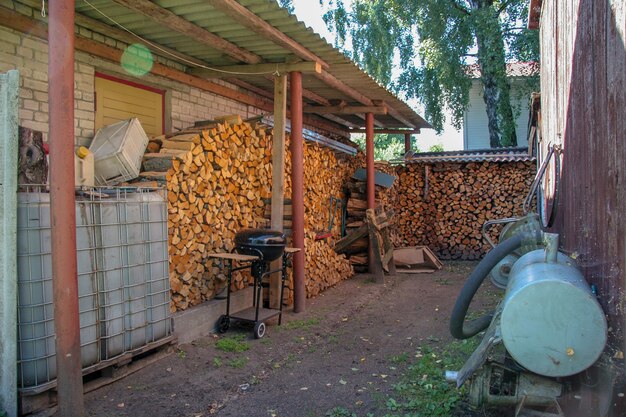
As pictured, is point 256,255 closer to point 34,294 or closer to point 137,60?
point 34,294

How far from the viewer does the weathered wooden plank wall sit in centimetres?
284

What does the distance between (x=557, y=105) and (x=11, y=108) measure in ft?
19.0

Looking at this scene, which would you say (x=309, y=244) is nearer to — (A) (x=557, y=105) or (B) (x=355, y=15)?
(A) (x=557, y=105)

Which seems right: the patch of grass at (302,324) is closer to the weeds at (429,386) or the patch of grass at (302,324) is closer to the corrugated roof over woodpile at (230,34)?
the weeds at (429,386)

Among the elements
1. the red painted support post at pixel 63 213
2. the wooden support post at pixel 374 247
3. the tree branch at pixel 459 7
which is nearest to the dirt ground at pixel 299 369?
the red painted support post at pixel 63 213

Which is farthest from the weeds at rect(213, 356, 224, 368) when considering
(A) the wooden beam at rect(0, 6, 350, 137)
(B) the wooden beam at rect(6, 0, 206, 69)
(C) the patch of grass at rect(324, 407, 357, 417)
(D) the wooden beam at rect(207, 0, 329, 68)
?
(B) the wooden beam at rect(6, 0, 206, 69)

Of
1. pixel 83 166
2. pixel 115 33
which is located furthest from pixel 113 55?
pixel 83 166

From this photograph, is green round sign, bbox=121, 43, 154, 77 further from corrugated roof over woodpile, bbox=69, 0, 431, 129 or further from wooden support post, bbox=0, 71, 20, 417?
wooden support post, bbox=0, 71, 20, 417

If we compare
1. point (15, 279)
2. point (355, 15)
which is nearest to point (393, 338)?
point (15, 279)

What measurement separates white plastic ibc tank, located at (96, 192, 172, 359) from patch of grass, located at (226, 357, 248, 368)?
714mm

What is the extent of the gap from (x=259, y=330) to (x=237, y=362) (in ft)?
2.88

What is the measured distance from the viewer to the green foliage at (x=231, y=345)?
536 centimetres

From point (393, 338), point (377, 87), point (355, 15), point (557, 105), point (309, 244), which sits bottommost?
point (393, 338)

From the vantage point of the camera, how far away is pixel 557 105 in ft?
19.9
